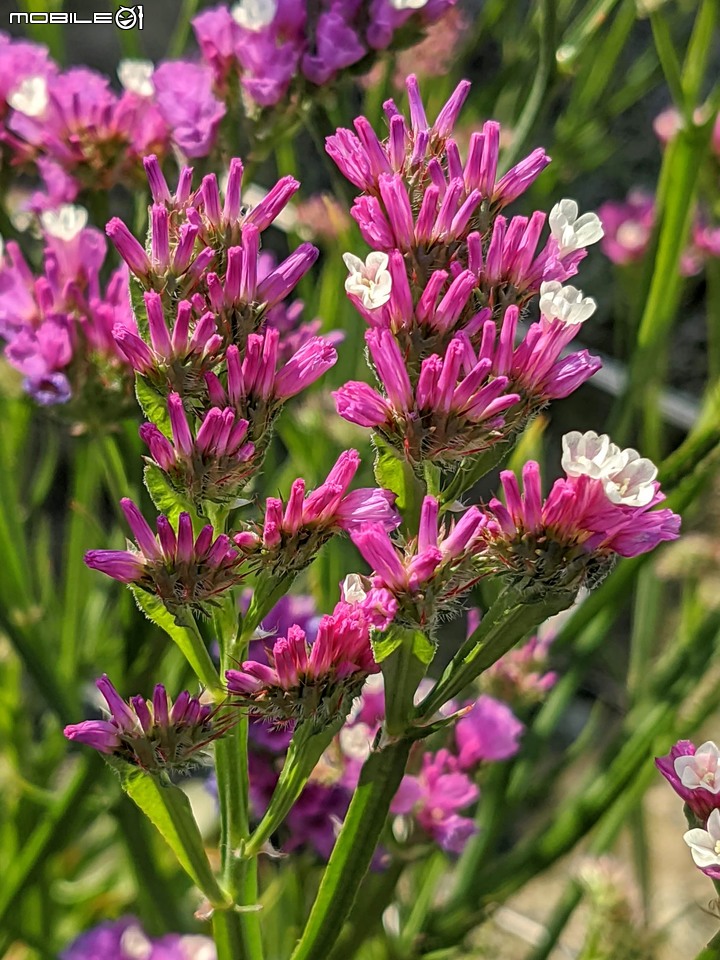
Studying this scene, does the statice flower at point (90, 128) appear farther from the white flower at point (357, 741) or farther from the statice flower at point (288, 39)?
the white flower at point (357, 741)

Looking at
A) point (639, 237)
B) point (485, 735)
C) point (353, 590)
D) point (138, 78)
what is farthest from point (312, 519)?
point (639, 237)

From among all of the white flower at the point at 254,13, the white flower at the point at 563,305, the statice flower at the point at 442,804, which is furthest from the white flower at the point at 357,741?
the white flower at the point at 254,13

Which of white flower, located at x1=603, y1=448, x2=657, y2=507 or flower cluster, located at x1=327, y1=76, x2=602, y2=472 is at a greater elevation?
flower cluster, located at x1=327, y1=76, x2=602, y2=472

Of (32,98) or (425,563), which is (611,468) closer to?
(425,563)

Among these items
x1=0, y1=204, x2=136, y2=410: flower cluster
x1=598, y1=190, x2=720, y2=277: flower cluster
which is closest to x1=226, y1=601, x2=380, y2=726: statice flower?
x1=0, y1=204, x2=136, y2=410: flower cluster

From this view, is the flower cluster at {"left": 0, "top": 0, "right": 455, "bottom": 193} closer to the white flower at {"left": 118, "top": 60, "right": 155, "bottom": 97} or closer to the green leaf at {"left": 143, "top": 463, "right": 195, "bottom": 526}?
the white flower at {"left": 118, "top": 60, "right": 155, "bottom": 97}

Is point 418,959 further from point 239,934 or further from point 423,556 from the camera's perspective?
point 423,556
